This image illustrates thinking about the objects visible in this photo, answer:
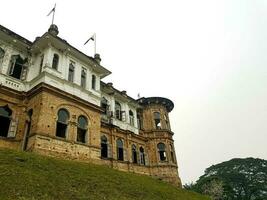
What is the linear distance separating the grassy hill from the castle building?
364cm

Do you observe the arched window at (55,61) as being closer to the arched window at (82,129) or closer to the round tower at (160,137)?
the arched window at (82,129)

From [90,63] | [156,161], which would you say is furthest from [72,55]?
[156,161]

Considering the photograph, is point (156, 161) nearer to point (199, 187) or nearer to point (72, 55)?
point (72, 55)

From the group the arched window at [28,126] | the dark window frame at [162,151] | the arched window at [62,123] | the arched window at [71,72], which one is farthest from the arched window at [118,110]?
the arched window at [28,126]

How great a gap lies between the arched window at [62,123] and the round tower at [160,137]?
12.8 meters

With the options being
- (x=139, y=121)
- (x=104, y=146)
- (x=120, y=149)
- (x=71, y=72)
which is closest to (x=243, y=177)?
(x=139, y=121)

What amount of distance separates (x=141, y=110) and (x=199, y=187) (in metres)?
22.0

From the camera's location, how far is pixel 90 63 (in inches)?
873

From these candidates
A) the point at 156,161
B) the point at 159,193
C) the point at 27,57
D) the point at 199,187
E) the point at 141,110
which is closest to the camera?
the point at 159,193

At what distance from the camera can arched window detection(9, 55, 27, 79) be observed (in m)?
18.4

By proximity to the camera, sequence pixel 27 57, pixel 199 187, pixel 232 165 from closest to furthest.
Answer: pixel 27 57, pixel 199 187, pixel 232 165

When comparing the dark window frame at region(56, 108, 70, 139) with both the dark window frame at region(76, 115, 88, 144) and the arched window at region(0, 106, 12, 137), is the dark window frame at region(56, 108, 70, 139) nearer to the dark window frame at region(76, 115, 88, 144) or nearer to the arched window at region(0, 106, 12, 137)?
the dark window frame at region(76, 115, 88, 144)

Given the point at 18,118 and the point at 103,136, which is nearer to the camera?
the point at 18,118

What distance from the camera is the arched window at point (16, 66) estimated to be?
18367 mm
